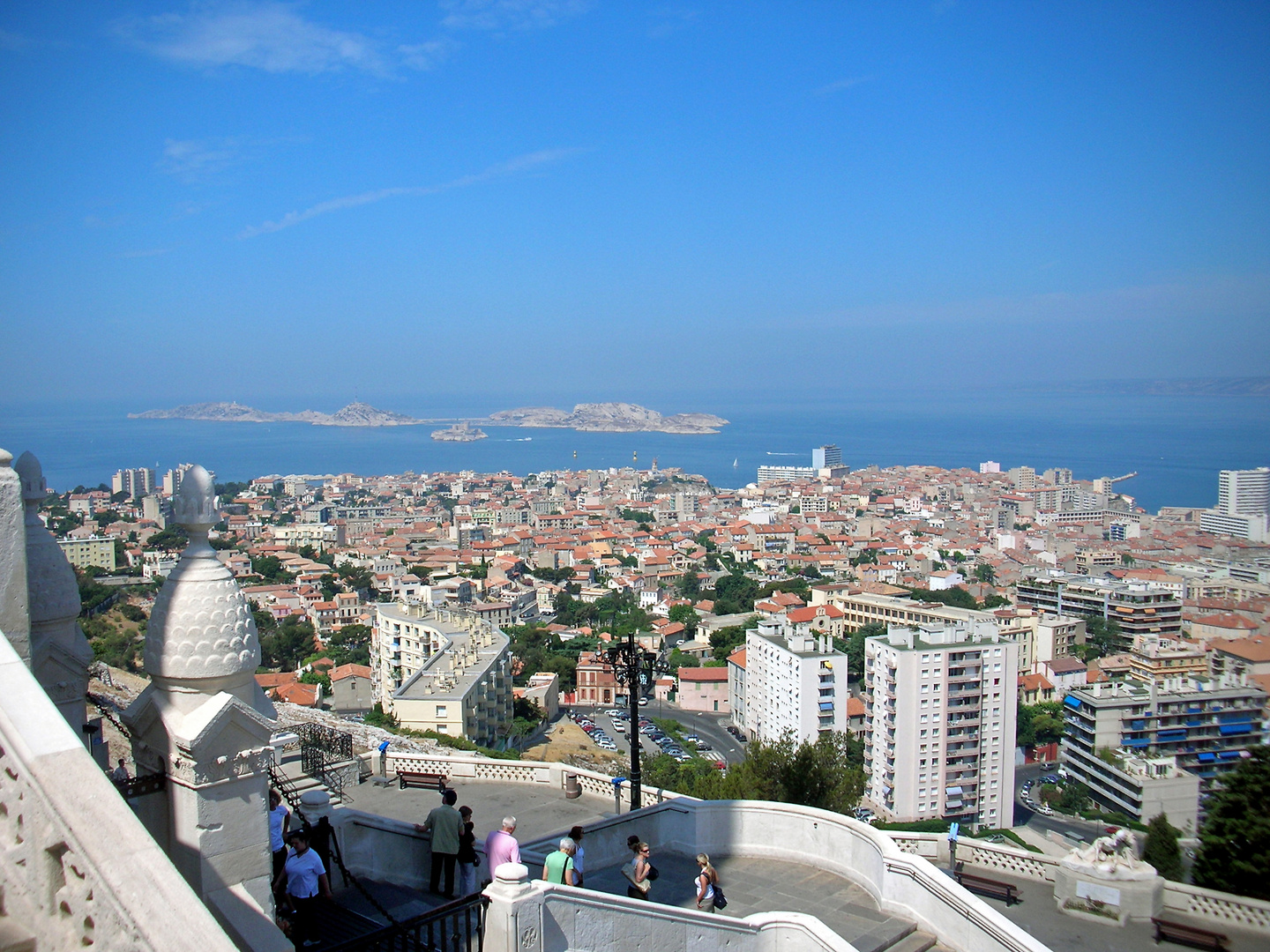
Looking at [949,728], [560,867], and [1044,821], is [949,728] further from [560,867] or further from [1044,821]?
[560,867]

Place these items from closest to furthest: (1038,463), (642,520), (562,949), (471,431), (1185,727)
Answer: (562,949) → (1185,727) → (642,520) → (1038,463) → (471,431)

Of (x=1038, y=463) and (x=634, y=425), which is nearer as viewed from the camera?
(x=1038, y=463)

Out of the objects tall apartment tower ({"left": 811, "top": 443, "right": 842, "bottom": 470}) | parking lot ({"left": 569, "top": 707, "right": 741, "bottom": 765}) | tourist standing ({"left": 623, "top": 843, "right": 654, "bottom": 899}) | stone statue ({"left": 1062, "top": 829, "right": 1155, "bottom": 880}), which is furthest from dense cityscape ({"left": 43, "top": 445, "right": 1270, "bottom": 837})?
tall apartment tower ({"left": 811, "top": 443, "right": 842, "bottom": 470})

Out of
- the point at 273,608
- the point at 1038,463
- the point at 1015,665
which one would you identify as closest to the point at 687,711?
the point at 1015,665

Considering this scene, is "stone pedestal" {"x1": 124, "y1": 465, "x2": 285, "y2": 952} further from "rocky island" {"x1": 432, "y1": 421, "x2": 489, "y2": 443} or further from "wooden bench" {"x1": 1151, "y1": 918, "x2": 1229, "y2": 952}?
"rocky island" {"x1": 432, "y1": 421, "x2": 489, "y2": 443}

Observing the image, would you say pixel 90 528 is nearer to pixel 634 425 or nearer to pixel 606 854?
pixel 606 854

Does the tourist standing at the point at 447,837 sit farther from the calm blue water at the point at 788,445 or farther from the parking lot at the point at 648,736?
the calm blue water at the point at 788,445

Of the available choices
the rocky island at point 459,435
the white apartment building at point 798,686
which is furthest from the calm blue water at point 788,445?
the white apartment building at point 798,686
